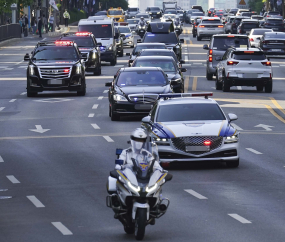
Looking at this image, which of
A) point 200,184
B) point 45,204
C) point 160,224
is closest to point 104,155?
point 200,184

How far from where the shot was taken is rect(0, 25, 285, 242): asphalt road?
457 inches

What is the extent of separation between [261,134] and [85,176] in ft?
25.4

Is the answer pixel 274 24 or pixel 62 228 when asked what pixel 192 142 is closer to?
pixel 62 228

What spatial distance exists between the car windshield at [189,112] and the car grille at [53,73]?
48.5 feet

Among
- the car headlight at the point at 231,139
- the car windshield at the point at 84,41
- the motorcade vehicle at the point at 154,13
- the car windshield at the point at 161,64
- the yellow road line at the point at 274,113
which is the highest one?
the car headlight at the point at 231,139

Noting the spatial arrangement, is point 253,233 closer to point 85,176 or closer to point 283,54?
point 85,176

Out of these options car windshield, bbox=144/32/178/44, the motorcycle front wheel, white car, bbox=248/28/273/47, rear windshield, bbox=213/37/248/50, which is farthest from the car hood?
white car, bbox=248/28/273/47

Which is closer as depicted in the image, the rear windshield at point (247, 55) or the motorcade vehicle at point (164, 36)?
the rear windshield at point (247, 55)

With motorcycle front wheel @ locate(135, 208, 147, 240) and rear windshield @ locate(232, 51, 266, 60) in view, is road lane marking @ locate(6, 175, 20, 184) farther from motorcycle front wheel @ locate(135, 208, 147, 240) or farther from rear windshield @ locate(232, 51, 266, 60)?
rear windshield @ locate(232, 51, 266, 60)

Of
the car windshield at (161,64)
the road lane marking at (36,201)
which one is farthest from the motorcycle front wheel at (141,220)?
the car windshield at (161,64)

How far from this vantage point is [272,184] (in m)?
15.5

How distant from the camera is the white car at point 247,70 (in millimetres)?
34625

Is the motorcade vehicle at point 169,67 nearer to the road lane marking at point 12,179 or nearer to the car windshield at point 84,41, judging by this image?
the car windshield at point 84,41

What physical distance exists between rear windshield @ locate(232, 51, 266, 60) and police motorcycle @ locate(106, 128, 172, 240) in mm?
24123
